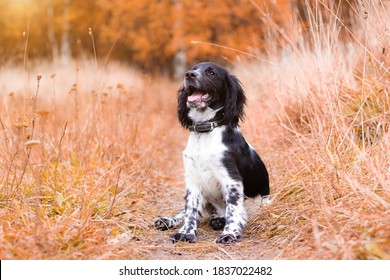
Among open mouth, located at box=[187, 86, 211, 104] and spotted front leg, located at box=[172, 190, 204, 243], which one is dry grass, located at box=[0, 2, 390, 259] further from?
open mouth, located at box=[187, 86, 211, 104]

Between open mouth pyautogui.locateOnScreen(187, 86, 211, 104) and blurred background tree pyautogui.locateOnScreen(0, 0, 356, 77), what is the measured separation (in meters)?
5.75

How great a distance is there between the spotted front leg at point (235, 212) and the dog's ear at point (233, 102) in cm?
47

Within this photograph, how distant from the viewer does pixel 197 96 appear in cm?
339

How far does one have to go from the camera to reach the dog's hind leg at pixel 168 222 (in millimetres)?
3467

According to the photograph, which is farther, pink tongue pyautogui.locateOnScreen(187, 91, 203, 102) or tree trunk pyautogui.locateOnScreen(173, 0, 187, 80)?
tree trunk pyautogui.locateOnScreen(173, 0, 187, 80)

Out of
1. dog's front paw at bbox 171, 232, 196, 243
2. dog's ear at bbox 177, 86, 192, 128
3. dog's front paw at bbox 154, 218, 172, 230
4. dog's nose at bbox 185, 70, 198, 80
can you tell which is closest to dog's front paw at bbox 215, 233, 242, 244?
dog's front paw at bbox 171, 232, 196, 243

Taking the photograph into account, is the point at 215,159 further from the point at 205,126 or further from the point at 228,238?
the point at 228,238

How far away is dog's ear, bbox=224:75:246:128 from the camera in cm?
341

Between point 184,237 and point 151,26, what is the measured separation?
13.5 m

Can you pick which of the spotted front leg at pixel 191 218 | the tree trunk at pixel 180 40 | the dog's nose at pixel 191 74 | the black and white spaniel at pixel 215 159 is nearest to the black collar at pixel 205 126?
the black and white spaniel at pixel 215 159

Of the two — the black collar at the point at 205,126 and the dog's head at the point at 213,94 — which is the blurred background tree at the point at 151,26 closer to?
the dog's head at the point at 213,94

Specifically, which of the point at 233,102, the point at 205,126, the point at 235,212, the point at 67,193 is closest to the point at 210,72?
the point at 233,102

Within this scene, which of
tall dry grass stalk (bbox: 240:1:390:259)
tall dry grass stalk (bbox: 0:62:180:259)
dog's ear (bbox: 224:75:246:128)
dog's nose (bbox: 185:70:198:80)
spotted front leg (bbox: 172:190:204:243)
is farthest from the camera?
dog's ear (bbox: 224:75:246:128)
